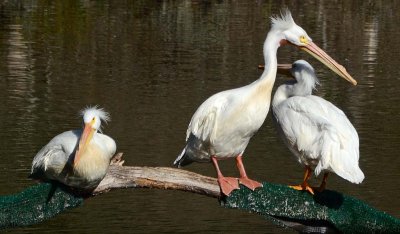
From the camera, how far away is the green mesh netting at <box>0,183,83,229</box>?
282 inches

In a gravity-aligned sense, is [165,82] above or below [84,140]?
below

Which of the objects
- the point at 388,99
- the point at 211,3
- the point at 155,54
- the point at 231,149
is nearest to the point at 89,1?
the point at 211,3

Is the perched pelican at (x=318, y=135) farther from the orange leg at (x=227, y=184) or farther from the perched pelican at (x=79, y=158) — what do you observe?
the perched pelican at (x=79, y=158)

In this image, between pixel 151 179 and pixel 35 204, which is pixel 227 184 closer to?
pixel 151 179

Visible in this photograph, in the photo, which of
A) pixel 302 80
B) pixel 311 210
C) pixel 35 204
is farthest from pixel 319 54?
pixel 35 204

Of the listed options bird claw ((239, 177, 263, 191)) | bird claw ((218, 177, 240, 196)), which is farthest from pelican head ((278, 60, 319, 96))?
bird claw ((218, 177, 240, 196))

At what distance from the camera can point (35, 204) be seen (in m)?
7.20

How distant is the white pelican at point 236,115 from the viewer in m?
7.27

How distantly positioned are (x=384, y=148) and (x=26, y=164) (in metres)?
3.93

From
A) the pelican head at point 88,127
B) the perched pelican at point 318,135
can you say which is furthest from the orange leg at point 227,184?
the pelican head at point 88,127

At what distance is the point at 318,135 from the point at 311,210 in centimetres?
50

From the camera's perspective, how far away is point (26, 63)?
679 inches

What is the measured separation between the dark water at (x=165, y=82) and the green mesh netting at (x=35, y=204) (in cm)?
251

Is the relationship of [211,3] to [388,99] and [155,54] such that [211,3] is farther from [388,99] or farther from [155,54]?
[388,99]
